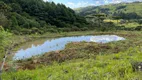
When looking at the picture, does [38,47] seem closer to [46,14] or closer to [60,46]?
[60,46]

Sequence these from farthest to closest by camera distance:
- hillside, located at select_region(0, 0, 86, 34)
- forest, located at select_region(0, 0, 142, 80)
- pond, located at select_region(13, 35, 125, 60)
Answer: hillside, located at select_region(0, 0, 86, 34)
pond, located at select_region(13, 35, 125, 60)
forest, located at select_region(0, 0, 142, 80)

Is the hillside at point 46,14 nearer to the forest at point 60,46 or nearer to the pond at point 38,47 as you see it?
the forest at point 60,46

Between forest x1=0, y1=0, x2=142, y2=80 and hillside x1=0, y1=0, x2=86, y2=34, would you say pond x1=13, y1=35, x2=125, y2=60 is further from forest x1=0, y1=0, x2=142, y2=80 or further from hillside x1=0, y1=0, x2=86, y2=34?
hillside x1=0, y1=0, x2=86, y2=34

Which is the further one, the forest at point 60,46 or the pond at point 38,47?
the pond at point 38,47

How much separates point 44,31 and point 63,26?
1545cm

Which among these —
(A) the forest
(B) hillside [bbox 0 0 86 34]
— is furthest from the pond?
(B) hillside [bbox 0 0 86 34]

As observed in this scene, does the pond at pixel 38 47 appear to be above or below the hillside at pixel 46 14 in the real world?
below

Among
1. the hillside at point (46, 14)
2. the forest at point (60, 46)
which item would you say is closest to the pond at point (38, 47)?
the forest at point (60, 46)

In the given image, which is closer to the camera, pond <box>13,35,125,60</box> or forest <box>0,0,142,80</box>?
forest <box>0,0,142,80</box>

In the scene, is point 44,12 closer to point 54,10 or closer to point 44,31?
point 54,10

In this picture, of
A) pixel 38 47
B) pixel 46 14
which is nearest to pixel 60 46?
pixel 38 47

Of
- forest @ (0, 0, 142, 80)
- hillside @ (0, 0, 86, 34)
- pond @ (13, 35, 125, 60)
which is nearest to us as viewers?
forest @ (0, 0, 142, 80)

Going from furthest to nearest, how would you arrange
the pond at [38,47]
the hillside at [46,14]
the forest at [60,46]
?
1. the hillside at [46,14]
2. the pond at [38,47]
3. the forest at [60,46]

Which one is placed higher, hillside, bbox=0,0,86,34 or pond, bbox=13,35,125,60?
hillside, bbox=0,0,86,34
